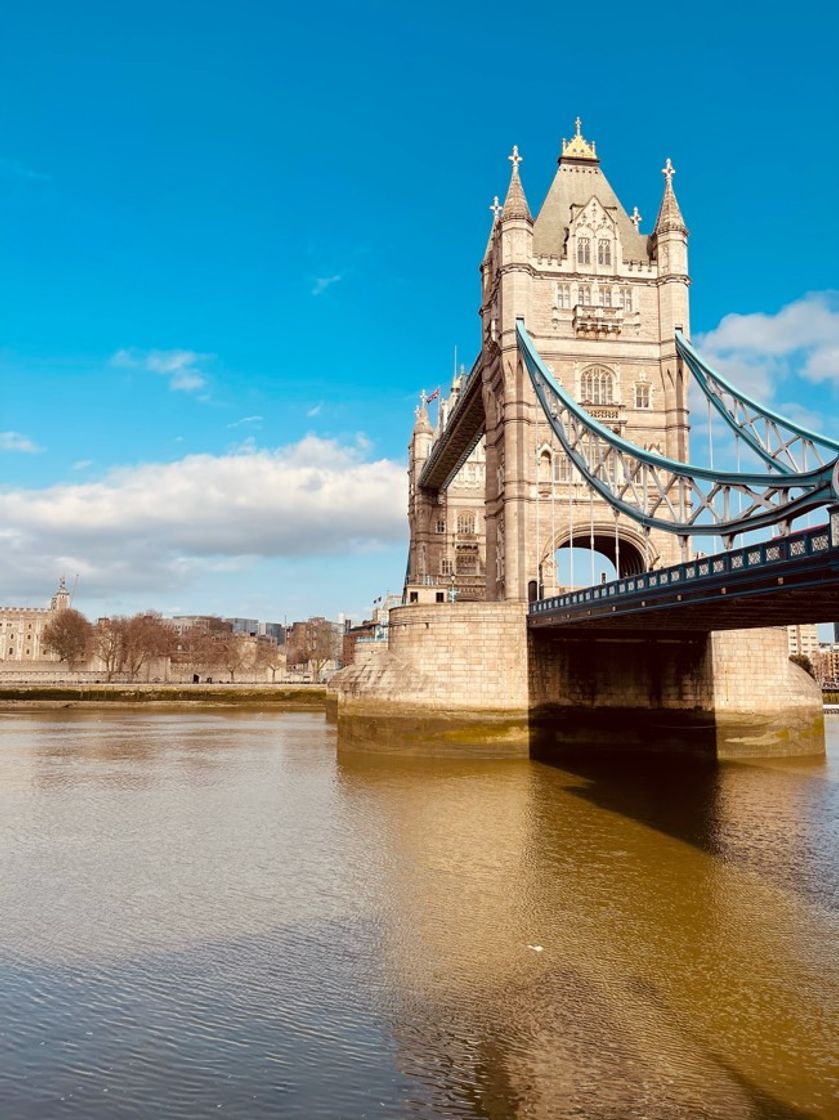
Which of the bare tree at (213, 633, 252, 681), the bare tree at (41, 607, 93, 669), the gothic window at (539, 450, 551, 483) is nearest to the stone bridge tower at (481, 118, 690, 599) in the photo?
the gothic window at (539, 450, 551, 483)

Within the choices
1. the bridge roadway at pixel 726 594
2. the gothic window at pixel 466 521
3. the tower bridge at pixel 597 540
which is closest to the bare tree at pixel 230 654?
the gothic window at pixel 466 521

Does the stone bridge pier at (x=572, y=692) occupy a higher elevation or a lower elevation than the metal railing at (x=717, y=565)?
lower

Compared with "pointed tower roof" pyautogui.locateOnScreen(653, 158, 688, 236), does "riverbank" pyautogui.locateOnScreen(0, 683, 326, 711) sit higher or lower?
lower

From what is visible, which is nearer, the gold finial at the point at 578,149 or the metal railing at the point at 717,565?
the metal railing at the point at 717,565

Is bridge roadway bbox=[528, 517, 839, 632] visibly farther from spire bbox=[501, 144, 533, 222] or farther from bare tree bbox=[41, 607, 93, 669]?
bare tree bbox=[41, 607, 93, 669]

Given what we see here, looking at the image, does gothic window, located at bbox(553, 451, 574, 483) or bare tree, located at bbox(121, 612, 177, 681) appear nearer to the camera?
gothic window, located at bbox(553, 451, 574, 483)

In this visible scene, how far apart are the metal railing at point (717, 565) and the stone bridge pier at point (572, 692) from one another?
395 centimetres

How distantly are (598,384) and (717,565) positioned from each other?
2082 cm

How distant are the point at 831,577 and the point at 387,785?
1305cm

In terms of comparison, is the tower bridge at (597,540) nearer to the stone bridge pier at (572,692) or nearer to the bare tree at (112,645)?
the stone bridge pier at (572,692)

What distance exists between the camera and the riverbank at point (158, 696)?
2474 inches

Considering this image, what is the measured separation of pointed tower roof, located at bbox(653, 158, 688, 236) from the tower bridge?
→ 0.25ft

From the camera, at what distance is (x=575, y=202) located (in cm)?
4197

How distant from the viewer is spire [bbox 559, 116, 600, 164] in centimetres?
4344
